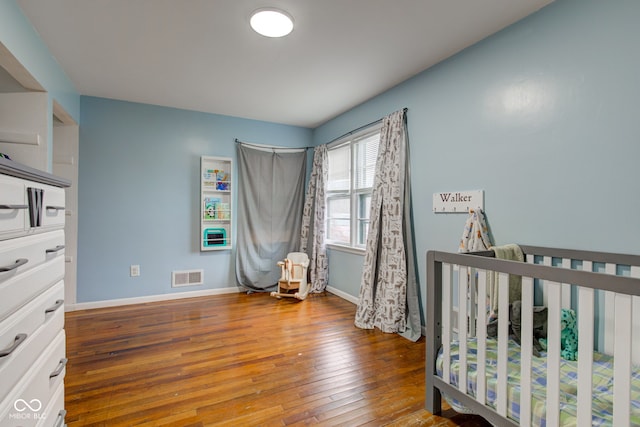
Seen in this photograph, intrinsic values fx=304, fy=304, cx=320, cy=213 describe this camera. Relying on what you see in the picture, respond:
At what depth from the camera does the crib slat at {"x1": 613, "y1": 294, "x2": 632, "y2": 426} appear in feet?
3.04

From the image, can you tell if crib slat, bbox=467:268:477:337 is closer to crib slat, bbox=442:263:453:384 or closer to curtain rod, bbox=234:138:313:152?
crib slat, bbox=442:263:453:384

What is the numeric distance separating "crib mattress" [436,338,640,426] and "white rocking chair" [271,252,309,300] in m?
2.29

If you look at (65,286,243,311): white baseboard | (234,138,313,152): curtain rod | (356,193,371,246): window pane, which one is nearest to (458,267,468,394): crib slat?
(356,193,371,246): window pane

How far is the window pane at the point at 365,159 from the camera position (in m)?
3.33

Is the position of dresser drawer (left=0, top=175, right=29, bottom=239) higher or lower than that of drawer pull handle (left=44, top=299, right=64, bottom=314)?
higher

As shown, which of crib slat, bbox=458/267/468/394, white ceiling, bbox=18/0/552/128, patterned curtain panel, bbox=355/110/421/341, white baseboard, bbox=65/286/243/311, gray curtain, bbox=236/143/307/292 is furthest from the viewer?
gray curtain, bbox=236/143/307/292

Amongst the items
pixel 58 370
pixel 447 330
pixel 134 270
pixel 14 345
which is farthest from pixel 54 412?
pixel 134 270

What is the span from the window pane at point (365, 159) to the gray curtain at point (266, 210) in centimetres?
102

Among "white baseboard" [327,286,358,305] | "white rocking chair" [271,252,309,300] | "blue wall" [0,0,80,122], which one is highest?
"blue wall" [0,0,80,122]


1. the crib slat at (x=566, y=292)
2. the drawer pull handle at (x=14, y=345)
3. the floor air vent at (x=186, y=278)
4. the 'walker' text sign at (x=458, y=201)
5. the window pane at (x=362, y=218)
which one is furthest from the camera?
the floor air vent at (x=186, y=278)

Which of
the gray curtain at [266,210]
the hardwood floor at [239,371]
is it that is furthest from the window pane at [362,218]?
the gray curtain at [266,210]

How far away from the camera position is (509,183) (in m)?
2.01

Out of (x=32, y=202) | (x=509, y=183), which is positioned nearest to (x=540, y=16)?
(x=509, y=183)

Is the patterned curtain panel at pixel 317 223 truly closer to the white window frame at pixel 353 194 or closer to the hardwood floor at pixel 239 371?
the white window frame at pixel 353 194
